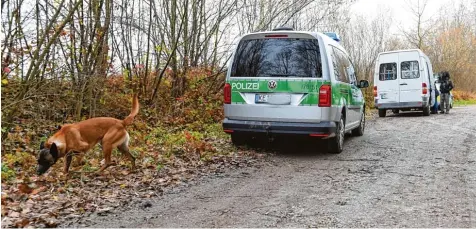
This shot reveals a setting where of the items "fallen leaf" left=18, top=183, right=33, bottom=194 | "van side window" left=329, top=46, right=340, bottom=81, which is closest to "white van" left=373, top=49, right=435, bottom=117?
"van side window" left=329, top=46, right=340, bottom=81

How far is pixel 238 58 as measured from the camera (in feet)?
26.4

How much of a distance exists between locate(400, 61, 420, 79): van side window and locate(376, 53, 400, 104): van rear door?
256 millimetres

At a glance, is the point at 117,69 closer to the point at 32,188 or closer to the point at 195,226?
the point at 32,188

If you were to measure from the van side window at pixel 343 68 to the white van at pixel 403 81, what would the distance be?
810 centimetres

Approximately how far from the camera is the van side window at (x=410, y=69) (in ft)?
56.2

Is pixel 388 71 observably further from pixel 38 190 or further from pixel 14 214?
pixel 14 214

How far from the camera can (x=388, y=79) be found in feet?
57.8

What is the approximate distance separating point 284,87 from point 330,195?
8.65 feet

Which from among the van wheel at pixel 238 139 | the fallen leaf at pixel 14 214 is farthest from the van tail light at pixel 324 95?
the fallen leaf at pixel 14 214

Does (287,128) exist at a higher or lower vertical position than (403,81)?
lower

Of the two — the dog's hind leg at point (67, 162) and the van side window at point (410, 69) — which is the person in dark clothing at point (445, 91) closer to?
the van side window at point (410, 69)

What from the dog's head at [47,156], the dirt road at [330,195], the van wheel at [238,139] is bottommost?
the dirt road at [330,195]

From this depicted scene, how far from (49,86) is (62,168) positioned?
235cm

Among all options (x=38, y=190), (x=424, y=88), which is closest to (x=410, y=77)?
(x=424, y=88)
